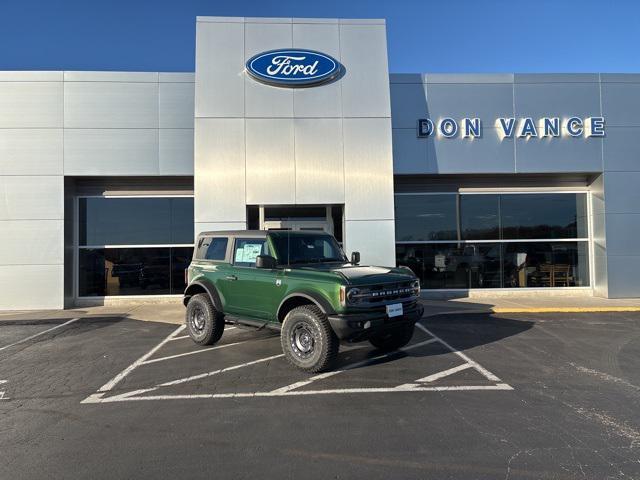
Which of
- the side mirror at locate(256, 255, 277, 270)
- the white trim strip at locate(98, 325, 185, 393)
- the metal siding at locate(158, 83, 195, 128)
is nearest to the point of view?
the white trim strip at locate(98, 325, 185, 393)

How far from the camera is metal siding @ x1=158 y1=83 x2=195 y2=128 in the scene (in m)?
13.3

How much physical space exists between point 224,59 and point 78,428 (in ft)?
35.8

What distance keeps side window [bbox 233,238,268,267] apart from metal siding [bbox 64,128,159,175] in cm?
715

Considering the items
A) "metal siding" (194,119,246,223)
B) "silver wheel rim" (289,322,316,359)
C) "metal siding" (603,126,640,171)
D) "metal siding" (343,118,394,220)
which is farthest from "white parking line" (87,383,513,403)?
"metal siding" (603,126,640,171)

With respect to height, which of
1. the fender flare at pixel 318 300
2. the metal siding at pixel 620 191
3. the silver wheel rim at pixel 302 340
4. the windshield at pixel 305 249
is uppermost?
the metal siding at pixel 620 191

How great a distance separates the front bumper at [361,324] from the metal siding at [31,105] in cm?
1165

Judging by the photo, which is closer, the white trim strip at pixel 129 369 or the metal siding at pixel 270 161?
the white trim strip at pixel 129 369

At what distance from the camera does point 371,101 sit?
1275 cm

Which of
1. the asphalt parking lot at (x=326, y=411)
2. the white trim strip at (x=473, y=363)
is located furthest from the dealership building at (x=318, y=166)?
the asphalt parking lot at (x=326, y=411)

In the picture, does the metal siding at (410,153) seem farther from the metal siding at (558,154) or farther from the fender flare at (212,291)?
the fender flare at (212,291)

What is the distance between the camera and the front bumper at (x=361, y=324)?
5.79m

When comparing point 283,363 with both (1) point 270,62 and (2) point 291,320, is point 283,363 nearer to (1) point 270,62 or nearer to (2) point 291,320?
(2) point 291,320

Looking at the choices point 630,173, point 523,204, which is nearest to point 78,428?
point 523,204

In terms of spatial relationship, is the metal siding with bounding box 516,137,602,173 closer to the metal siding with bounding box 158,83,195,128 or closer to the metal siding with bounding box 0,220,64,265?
the metal siding with bounding box 158,83,195,128
